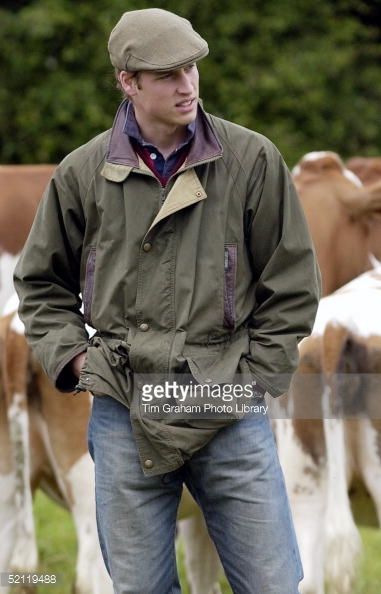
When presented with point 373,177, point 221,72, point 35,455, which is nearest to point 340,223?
point 373,177

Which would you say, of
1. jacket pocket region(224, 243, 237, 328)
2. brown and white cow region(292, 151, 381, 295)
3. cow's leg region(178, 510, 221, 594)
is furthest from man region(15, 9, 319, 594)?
brown and white cow region(292, 151, 381, 295)

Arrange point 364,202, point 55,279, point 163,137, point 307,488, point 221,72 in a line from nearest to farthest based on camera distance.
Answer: point 163,137 < point 55,279 < point 307,488 < point 364,202 < point 221,72

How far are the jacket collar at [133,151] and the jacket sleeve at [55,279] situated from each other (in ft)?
0.40

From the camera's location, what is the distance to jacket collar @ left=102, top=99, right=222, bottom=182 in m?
3.19

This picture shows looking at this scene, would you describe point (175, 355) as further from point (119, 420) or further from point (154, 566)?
point (154, 566)

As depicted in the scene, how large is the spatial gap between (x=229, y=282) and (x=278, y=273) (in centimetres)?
13

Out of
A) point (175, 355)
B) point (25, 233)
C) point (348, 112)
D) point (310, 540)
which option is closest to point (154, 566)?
point (175, 355)

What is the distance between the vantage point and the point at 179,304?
3158mm

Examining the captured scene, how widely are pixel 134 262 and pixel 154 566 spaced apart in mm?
729

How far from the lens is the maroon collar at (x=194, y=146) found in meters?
3.20

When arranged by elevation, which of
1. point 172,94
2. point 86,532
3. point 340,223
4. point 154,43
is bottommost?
point 86,532

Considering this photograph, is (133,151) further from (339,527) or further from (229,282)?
(339,527)

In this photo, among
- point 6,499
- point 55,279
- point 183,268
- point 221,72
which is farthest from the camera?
point 221,72

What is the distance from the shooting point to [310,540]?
14.6 ft
